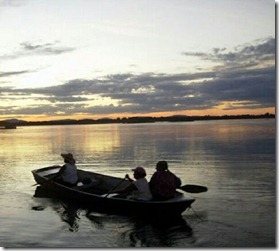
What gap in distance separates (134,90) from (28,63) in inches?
52.3

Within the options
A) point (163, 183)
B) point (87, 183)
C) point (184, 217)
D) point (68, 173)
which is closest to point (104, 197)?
point (163, 183)

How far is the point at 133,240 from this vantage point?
507 cm

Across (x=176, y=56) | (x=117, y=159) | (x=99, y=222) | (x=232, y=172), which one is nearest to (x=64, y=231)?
(x=99, y=222)

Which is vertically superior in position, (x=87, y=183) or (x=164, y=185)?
(x=164, y=185)

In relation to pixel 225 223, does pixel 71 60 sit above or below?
above

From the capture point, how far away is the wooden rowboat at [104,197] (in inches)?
221

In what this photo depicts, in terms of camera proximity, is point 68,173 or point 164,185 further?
point 68,173

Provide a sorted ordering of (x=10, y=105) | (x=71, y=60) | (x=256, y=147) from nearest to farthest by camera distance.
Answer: (x=71, y=60) < (x=10, y=105) < (x=256, y=147)

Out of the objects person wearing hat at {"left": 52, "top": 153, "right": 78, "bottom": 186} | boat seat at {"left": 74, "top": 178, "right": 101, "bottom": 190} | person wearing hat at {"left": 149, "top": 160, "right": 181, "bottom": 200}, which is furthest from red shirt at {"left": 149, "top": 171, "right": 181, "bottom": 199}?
person wearing hat at {"left": 52, "top": 153, "right": 78, "bottom": 186}

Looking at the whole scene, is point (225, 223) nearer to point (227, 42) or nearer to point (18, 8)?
point (227, 42)

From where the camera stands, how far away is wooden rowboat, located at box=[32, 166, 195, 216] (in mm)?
5617

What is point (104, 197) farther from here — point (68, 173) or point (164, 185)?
point (68, 173)

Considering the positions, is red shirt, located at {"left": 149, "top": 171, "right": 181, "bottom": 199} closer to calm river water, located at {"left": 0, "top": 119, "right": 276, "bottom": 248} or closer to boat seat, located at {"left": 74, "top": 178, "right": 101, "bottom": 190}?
calm river water, located at {"left": 0, "top": 119, "right": 276, "bottom": 248}

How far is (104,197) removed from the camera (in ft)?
20.3
